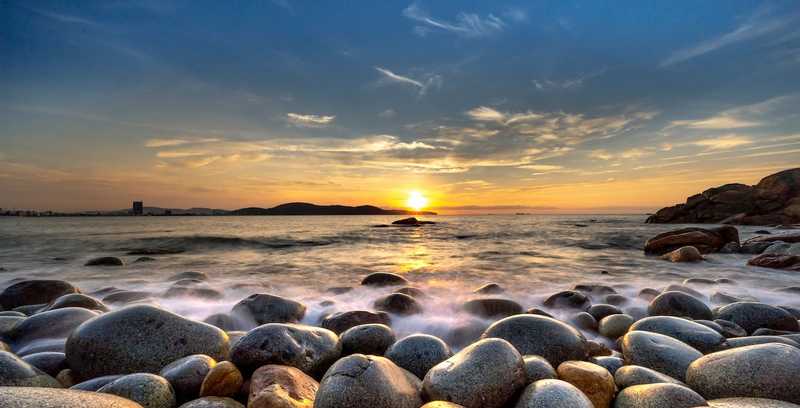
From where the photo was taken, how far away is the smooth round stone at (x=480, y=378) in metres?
2.55

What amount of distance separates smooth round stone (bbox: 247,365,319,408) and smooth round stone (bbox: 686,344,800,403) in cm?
285

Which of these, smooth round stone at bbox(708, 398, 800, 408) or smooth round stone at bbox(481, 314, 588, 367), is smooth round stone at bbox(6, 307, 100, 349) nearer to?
smooth round stone at bbox(481, 314, 588, 367)

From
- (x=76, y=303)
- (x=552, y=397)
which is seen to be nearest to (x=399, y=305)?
(x=552, y=397)

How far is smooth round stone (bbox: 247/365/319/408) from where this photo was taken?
8.02 ft

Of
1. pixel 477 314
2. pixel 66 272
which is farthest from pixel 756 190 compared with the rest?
pixel 66 272

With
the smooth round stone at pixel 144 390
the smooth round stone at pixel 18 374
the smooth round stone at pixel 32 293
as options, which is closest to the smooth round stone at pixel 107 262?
the smooth round stone at pixel 32 293

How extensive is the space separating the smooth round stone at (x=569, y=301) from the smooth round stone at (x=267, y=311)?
407 centimetres

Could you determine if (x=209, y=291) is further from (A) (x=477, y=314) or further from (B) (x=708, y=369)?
(B) (x=708, y=369)

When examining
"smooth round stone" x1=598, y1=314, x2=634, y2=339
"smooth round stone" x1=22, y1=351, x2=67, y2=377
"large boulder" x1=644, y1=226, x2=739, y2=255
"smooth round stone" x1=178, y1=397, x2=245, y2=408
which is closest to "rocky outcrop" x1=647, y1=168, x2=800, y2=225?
"large boulder" x1=644, y1=226, x2=739, y2=255

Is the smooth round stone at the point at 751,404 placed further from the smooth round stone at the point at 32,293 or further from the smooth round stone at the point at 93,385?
the smooth round stone at the point at 32,293

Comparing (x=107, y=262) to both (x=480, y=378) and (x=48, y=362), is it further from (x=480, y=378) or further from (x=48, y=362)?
(x=480, y=378)

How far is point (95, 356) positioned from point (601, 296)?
A: 24.0 ft

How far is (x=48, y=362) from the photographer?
11.2ft

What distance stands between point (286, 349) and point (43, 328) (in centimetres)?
323
